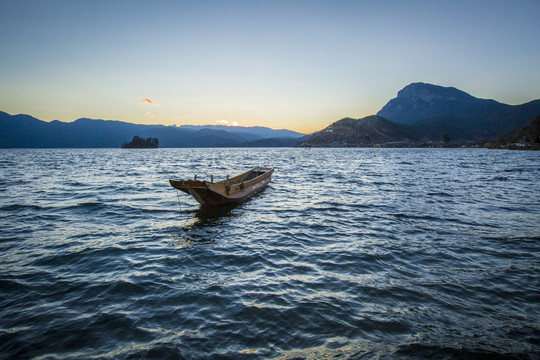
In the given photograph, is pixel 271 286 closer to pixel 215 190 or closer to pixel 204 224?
pixel 204 224

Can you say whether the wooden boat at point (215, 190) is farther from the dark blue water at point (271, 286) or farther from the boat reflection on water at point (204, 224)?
the dark blue water at point (271, 286)

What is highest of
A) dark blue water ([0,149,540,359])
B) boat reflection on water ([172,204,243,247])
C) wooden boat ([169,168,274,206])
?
wooden boat ([169,168,274,206])

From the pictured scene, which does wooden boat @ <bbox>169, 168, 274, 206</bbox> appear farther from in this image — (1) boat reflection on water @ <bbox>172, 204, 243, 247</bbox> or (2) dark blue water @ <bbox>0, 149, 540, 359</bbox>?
(2) dark blue water @ <bbox>0, 149, 540, 359</bbox>

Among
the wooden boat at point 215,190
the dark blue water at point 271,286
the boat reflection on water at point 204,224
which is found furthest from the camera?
the wooden boat at point 215,190

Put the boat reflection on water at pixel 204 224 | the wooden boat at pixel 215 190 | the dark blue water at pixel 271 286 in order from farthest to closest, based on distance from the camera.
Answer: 1. the wooden boat at pixel 215 190
2. the boat reflection on water at pixel 204 224
3. the dark blue water at pixel 271 286

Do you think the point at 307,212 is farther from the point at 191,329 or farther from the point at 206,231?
the point at 191,329

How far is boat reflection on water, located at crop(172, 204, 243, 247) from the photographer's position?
35.5 ft

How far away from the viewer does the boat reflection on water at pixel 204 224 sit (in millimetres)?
10814

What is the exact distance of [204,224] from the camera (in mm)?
13180


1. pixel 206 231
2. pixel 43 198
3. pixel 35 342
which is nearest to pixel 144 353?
pixel 35 342

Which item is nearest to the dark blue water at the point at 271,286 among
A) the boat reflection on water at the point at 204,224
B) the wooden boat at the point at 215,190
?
the boat reflection on water at the point at 204,224

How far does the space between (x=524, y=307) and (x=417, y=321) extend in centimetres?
267

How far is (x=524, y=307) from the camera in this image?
5699mm

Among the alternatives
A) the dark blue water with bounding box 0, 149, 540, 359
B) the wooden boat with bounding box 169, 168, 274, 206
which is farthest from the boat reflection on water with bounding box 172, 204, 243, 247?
the wooden boat with bounding box 169, 168, 274, 206
